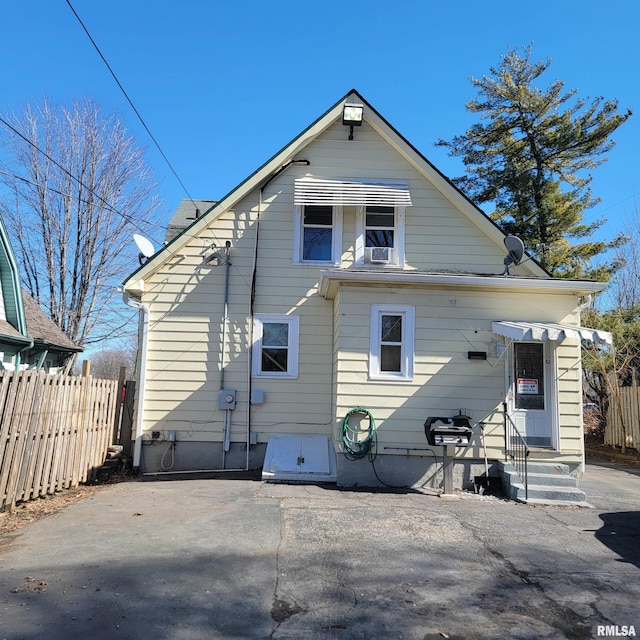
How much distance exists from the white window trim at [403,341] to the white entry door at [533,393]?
1962 mm

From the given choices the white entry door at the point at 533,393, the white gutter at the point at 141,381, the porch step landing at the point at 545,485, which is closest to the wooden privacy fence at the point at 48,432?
the white gutter at the point at 141,381

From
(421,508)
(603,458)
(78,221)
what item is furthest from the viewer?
(78,221)

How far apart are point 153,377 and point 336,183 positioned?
220 inches

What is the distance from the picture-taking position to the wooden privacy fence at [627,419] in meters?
15.0

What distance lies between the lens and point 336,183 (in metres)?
10.9

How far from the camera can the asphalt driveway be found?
367cm

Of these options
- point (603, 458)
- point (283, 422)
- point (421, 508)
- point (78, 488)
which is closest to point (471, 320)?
point (421, 508)

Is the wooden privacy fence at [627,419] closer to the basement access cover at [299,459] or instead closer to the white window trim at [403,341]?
the white window trim at [403,341]

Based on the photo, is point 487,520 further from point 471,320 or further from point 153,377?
point 153,377

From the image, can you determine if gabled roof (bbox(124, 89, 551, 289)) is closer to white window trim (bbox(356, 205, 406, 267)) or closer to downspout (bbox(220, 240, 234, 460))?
downspout (bbox(220, 240, 234, 460))

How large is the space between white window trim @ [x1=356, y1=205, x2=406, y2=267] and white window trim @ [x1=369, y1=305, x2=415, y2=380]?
1.82 metres

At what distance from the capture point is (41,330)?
14758mm

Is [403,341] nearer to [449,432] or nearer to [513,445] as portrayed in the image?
[449,432]

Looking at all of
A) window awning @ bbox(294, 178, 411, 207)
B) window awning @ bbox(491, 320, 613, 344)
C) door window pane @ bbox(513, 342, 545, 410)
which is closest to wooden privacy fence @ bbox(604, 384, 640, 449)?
door window pane @ bbox(513, 342, 545, 410)
